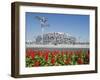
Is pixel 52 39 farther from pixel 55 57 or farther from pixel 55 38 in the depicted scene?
pixel 55 57

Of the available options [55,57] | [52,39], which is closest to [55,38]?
[52,39]

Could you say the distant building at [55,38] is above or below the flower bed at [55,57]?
above

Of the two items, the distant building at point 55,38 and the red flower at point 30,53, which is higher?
the distant building at point 55,38

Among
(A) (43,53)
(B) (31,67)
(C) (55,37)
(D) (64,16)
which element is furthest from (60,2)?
(B) (31,67)

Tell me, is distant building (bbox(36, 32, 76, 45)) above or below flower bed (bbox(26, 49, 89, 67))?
above
